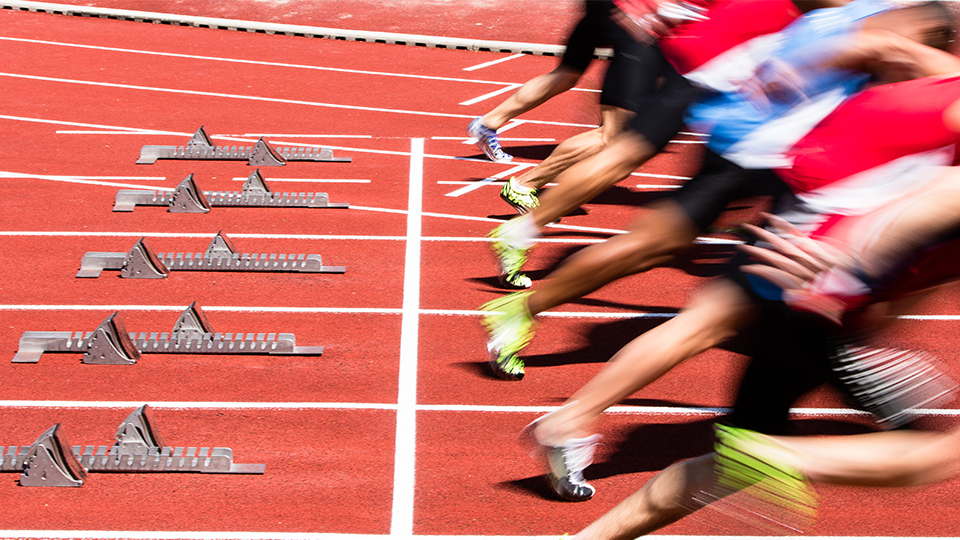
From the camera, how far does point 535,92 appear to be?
6082 millimetres

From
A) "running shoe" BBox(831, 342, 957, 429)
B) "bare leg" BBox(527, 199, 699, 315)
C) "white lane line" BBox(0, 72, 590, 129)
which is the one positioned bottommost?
"running shoe" BBox(831, 342, 957, 429)

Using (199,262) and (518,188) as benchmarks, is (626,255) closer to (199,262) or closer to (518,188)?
(518,188)

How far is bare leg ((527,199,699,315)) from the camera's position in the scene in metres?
3.04

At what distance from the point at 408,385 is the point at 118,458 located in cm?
119

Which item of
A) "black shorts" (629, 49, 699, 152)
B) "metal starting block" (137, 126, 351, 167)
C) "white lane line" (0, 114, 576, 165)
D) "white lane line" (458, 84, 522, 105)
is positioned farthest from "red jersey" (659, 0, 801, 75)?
"white lane line" (458, 84, 522, 105)

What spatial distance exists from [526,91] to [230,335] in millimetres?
2612

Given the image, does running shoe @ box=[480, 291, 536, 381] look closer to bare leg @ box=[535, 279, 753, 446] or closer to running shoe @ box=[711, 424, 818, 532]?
bare leg @ box=[535, 279, 753, 446]

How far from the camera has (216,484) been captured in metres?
3.42

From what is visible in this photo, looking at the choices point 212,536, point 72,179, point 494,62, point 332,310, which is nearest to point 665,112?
point 332,310

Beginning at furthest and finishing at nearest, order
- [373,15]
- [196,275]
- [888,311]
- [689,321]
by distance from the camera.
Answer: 1. [373,15]
2. [196,275]
3. [689,321]
4. [888,311]

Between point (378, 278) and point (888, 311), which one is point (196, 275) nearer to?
point (378, 278)

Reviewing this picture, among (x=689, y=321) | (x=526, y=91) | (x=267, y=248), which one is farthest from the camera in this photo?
(x=526, y=91)

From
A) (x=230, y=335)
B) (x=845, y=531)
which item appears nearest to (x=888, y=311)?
(x=845, y=531)

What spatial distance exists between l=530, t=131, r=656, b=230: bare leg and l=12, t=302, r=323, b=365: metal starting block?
128 cm
